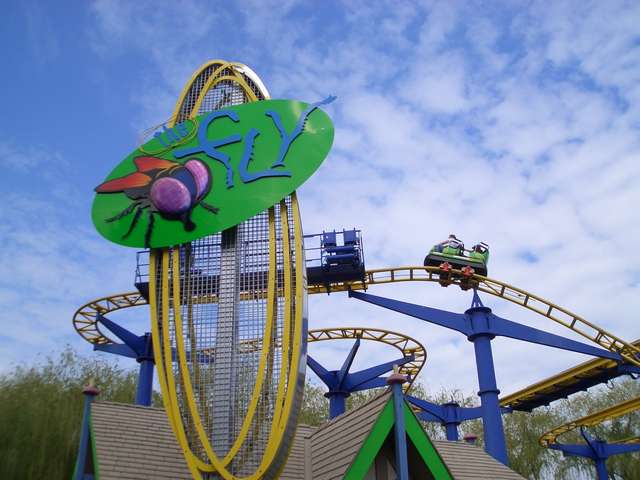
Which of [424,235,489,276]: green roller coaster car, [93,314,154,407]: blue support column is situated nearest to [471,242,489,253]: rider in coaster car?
[424,235,489,276]: green roller coaster car

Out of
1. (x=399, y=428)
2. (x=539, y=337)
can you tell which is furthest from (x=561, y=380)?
(x=399, y=428)

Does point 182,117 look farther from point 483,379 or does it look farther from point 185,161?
point 483,379

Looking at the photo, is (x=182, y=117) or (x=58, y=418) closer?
(x=182, y=117)

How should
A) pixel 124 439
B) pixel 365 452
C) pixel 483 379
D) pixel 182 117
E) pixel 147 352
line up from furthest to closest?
pixel 147 352 < pixel 483 379 < pixel 182 117 < pixel 124 439 < pixel 365 452

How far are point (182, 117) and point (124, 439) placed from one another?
19.6 ft

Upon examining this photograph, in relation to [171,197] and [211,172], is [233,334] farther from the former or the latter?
[211,172]

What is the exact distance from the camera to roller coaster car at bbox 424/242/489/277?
2545cm

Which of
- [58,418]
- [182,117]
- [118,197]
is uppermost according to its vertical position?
[182,117]

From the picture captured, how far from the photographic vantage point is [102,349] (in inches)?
998

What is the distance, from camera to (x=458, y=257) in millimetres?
25547

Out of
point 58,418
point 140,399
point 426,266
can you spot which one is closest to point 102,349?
point 140,399

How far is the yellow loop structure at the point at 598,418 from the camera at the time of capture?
25984 mm

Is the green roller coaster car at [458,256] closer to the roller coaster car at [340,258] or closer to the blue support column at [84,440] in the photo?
the roller coaster car at [340,258]

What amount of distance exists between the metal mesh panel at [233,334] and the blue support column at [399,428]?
1416 millimetres
